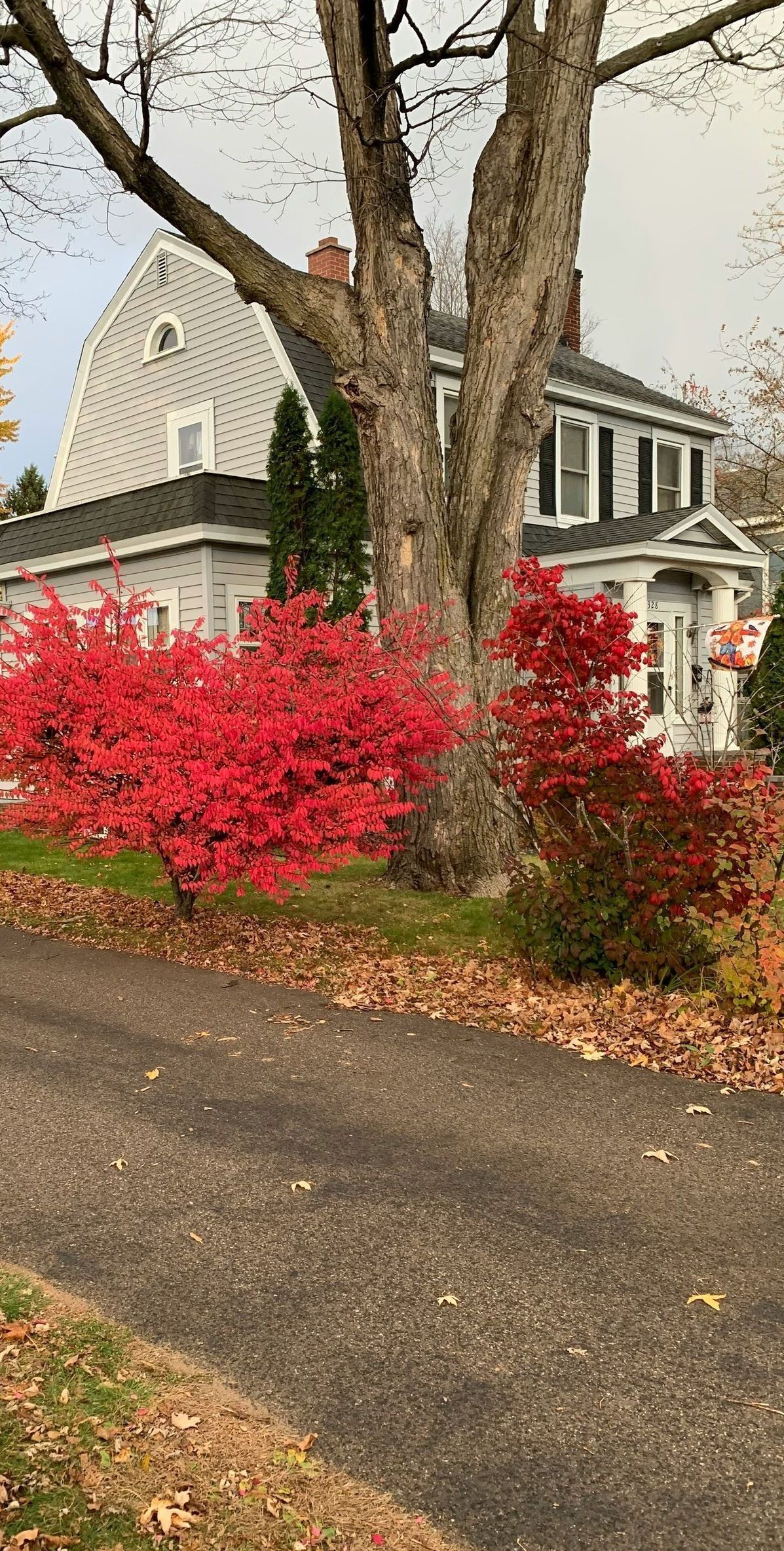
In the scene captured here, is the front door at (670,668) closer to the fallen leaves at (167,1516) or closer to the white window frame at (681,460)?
the white window frame at (681,460)

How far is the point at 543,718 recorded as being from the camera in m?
7.05

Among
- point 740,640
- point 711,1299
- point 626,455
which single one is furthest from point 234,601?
point 711,1299

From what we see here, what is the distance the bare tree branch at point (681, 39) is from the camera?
10555 millimetres

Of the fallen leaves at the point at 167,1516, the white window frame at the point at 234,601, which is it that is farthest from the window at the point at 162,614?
the fallen leaves at the point at 167,1516

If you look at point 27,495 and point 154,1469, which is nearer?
point 154,1469

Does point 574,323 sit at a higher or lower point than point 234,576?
higher

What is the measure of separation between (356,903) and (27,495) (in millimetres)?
29890

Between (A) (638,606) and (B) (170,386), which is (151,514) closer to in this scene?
(B) (170,386)

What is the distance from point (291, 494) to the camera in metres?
14.9

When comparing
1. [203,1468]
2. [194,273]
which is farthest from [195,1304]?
[194,273]

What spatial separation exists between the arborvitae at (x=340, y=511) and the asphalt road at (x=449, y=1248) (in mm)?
8693

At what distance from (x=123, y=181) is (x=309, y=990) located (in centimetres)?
698

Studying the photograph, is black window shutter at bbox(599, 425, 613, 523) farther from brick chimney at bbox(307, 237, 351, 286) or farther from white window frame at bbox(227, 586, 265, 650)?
white window frame at bbox(227, 586, 265, 650)

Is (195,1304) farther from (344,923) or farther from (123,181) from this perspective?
(123,181)
